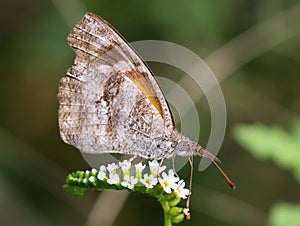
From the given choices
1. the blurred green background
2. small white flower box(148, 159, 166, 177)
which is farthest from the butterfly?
the blurred green background

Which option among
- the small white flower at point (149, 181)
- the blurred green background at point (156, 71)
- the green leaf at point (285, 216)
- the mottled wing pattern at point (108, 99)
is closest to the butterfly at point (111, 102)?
the mottled wing pattern at point (108, 99)

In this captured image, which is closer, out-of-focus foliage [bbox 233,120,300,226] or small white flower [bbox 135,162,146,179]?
small white flower [bbox 135,162,146,179]

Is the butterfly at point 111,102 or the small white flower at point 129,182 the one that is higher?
the butterfly at point 111,102

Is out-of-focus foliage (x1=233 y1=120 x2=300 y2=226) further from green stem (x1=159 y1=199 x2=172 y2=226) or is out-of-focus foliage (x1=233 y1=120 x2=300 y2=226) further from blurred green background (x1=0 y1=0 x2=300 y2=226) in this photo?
blurred green background (x1=0 y1=0 x2=300 y2=226)

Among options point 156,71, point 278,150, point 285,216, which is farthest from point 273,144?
point 156,71

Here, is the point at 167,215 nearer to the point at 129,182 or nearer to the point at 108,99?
the point at 129,182

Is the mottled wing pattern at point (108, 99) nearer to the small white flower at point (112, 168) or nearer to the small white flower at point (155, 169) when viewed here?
the small white flower at point (155, 169)
